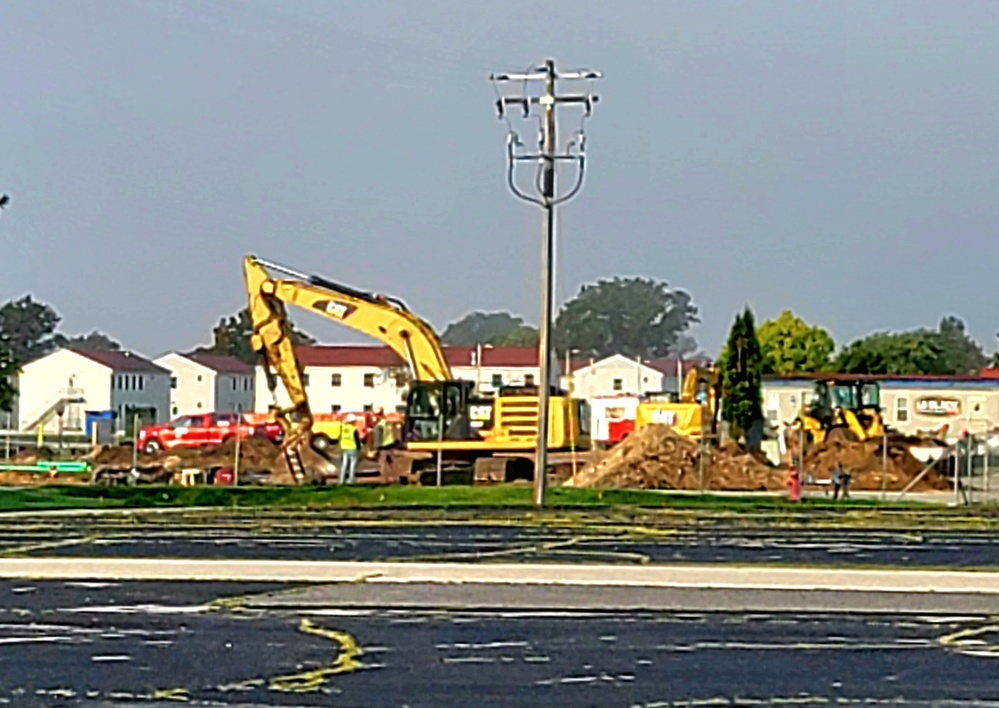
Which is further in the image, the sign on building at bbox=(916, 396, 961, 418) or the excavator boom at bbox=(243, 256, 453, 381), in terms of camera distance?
the sign on building at bbox=(916, 396, 961, 418)

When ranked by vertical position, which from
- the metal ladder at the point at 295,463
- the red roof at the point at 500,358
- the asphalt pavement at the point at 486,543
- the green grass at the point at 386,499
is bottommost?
the asphalt pavement at the point at 486,543

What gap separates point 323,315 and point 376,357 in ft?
250

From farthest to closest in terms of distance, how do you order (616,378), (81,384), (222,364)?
(616,378), (222,364), (81,384)

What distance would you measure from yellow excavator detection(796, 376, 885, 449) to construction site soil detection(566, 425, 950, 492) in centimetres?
626

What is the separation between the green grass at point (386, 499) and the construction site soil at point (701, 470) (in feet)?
18.1

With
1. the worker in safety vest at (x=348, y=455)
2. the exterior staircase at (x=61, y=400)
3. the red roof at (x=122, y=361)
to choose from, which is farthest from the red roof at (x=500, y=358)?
the worker in safety vest at (x=348, y=455)

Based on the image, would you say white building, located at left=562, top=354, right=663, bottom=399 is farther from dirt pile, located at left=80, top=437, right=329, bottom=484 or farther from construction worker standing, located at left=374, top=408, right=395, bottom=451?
construction worker standing, located at left=374, top=408, right=395, bottom=451

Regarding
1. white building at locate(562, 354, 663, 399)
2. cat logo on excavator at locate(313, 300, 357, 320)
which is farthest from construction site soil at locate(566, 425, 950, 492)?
white building at locate(562, 354, 663, 399)

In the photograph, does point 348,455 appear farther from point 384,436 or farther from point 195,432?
point 195,432

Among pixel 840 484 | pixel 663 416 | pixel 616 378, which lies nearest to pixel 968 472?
pixel 840 484

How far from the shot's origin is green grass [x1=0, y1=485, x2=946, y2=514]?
35.3 metres

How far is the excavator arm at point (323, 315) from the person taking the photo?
49.3 metres

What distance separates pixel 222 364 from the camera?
13175cm

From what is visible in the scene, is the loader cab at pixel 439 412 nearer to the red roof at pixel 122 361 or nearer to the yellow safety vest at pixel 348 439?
the yellow safety vest at pixel 348 439
